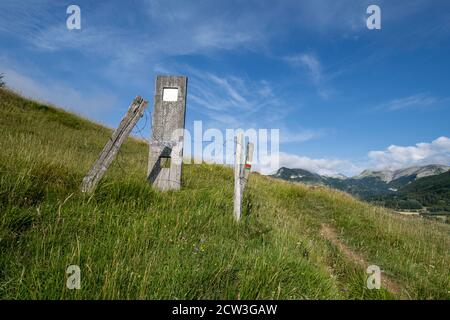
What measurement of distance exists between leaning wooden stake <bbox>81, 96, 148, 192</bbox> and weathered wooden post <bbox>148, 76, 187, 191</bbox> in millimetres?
1605

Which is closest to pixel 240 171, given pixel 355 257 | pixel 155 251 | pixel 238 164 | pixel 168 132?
pixel 238 164

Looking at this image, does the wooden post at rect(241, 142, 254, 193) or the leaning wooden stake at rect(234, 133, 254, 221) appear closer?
the leaning wooden stake at rect(234, 133, 254, 221)

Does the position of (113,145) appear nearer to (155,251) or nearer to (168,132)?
(168,132)

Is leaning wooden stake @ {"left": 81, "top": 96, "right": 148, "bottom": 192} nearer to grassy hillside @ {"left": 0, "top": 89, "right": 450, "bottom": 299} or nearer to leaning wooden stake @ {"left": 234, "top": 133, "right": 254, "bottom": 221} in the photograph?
grassy hillside @ {"left": 0, "top": 89, "right": 450, "bottom": 299}

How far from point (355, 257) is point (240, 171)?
3.33m

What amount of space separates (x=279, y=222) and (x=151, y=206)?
336 cm

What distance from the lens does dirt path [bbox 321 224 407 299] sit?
15.2ft

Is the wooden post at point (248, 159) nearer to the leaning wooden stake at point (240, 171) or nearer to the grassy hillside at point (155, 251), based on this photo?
the leaning wooden stake at point (240, 171)

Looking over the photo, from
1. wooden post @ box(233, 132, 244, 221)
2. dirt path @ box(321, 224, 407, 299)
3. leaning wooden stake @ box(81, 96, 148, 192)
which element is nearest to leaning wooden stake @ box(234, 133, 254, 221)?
wooden post @ box(233, 132, 244, 221)

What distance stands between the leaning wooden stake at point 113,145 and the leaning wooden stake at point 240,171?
216 cm

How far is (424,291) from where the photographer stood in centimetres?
452
